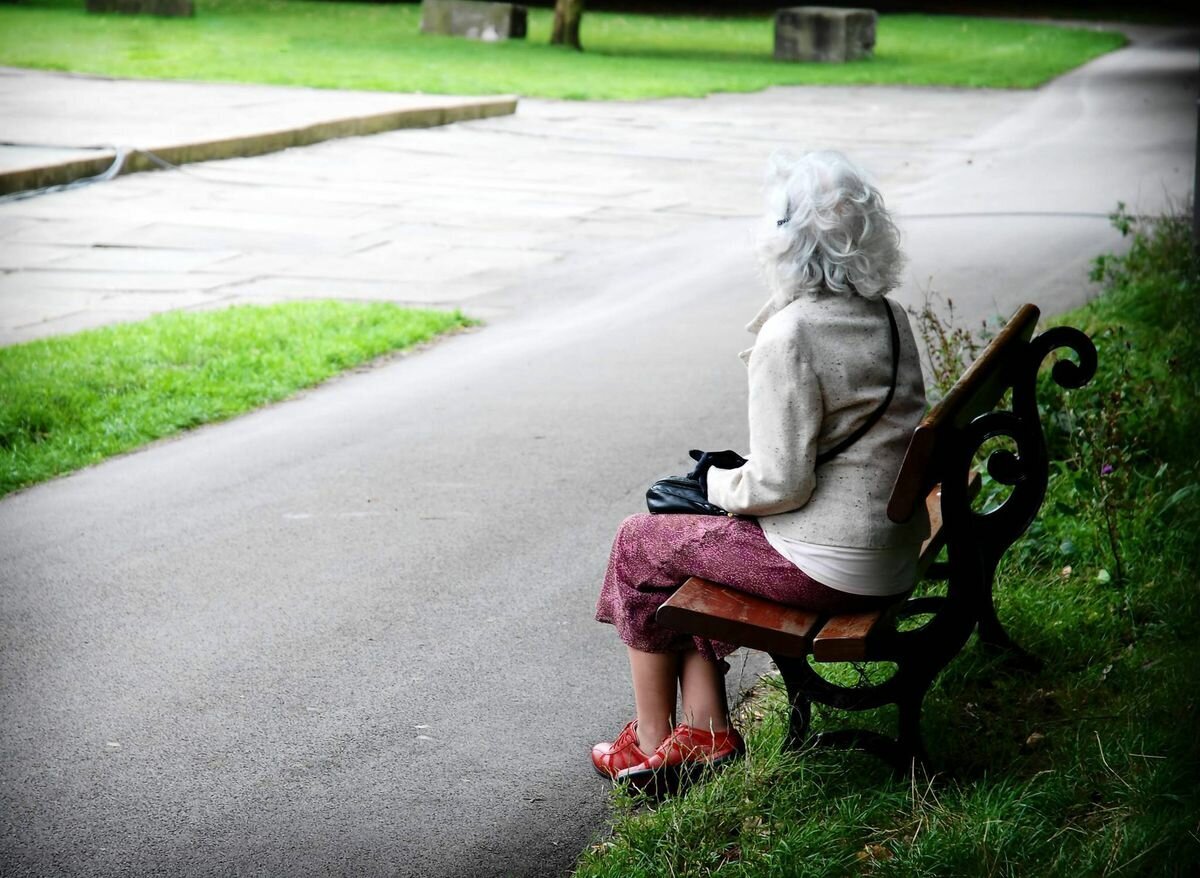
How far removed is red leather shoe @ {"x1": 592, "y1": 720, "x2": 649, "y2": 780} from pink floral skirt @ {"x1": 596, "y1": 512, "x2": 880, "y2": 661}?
1.09 ft

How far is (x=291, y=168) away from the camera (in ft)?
50.9

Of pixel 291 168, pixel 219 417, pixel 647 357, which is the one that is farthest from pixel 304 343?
pixel 291 168

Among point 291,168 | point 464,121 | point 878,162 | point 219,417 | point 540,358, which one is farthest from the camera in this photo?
point 464,121

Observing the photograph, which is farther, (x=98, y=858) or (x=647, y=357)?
(x=647, y=357)

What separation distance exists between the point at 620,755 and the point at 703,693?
0.31 meters

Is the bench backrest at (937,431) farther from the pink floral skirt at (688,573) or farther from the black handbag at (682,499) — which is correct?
the black handbag at (682,499)

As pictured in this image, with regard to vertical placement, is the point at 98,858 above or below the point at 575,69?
below

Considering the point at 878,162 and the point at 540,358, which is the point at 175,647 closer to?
the point at 540,358

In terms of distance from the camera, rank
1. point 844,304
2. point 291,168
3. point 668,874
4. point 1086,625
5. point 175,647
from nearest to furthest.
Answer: point 668,874 < point 844,304 < point 1086,625 < point 175,647 < point 291,168

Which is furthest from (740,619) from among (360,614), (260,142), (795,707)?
(260,142)

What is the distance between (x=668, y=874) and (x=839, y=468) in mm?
1019

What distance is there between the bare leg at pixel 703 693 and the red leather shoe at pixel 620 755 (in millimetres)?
A: 183

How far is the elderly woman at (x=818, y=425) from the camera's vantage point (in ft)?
11.1

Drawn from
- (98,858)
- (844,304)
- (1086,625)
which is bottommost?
(98,858)
